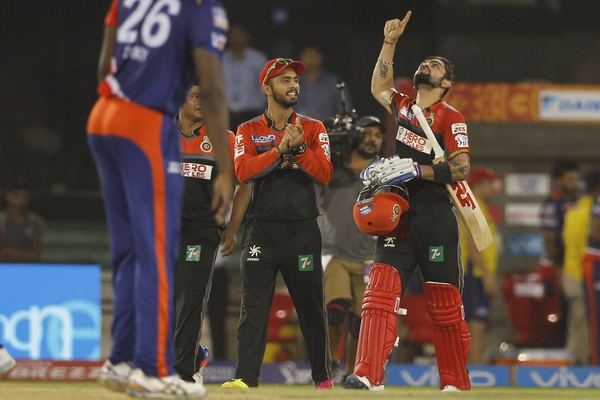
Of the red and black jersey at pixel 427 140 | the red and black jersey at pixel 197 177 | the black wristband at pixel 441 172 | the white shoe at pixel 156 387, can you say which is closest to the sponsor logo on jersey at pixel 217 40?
the white shoe at pixel 156 387

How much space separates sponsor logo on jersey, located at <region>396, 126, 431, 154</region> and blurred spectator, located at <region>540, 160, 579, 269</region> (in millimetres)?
6383

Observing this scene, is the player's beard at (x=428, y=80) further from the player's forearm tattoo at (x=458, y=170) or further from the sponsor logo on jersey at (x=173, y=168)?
A: the sponsor logo on jersey at (x=173, y=168)

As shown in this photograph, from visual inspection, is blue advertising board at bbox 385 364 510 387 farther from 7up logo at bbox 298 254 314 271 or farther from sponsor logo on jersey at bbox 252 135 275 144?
sponsor logo on jersey at bbox 252 135 275 144

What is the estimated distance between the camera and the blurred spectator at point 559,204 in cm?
1339

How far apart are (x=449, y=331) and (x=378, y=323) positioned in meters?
0.52

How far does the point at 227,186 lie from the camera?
478 cm

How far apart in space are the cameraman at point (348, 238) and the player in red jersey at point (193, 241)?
1.89 metres

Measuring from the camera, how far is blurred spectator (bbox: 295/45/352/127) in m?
13.2

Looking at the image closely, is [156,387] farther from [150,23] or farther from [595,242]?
[595,242]

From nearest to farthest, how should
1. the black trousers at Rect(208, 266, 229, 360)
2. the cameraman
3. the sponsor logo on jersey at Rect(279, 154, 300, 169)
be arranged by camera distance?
the sponsor logo on jersey at Rect(279, 154, 300, 169)
the cameraman
the black trousers at Rect(208, 266, 229, 360)

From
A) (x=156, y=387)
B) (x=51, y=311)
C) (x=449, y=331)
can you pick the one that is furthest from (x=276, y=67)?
(x=51, y=311)

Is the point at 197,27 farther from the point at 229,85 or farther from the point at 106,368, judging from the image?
the point at 229,85

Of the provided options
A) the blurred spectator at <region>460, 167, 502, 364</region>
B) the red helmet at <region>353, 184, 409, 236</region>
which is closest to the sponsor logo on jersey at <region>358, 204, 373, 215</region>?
the red helmet at <region>353, 184, 409, 236</region>

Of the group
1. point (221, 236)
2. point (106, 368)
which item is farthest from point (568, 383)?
point (106, 368)
